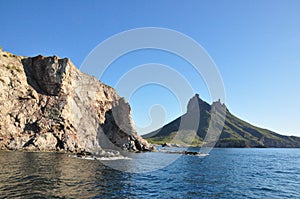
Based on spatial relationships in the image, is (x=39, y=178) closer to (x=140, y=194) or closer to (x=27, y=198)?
(x=27, y=198)

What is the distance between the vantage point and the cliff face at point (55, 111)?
Result: 85.8m

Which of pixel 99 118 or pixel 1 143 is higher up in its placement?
pixel 99 118

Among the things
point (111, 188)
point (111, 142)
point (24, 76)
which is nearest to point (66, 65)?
point (24, 76)

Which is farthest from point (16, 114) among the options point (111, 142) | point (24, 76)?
point (111, 142)

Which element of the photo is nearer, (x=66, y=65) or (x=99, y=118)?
(x=66, y=65)

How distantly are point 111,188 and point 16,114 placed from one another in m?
74.4

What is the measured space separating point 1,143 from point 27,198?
68215 mm

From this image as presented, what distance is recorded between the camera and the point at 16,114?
87188 millimetres

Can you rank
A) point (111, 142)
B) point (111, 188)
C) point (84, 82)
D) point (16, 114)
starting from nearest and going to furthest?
1. point (111, 188)
2. point (16, 114)
3. point (84, 82)
4. point (111, 142)

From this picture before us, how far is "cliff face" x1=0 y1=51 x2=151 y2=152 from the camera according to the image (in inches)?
3376

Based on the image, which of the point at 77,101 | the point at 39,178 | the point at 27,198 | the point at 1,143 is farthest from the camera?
the point at 77,101

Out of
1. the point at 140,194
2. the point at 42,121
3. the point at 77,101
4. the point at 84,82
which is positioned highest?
the point at 84,82

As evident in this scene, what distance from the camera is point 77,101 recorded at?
11756cm

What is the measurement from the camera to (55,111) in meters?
97.6
